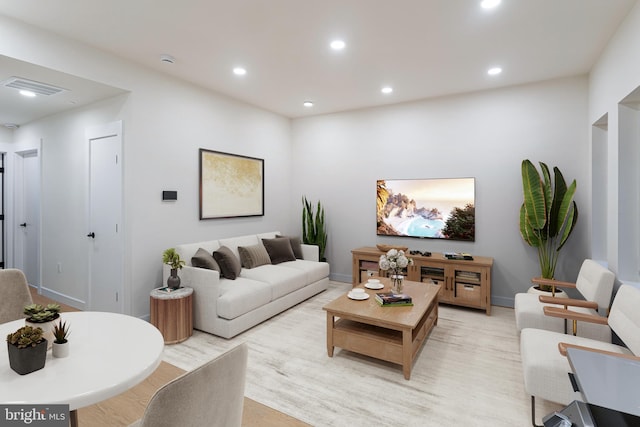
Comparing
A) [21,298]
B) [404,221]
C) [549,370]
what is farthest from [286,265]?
[549,370]

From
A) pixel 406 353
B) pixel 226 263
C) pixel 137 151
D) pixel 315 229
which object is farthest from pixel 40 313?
pixel 315 229

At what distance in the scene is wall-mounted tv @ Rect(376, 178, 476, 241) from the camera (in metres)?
4.52

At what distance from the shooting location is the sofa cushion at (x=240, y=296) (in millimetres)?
3246

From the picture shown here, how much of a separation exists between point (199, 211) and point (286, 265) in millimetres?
1411

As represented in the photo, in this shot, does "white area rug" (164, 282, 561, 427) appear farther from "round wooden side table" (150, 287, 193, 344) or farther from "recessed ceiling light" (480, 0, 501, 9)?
"recessed ceiling light" (480, 0, 501, 9)

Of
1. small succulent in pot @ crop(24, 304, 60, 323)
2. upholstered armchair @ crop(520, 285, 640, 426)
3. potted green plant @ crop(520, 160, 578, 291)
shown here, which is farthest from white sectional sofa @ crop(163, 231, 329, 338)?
potted green plant @ crop(520, 160, 578, 291)

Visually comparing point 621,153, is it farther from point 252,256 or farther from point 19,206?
point 19,206

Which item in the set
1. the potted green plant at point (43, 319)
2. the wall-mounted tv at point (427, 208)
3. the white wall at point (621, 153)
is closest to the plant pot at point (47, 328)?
the potted green plant at point (43, 319)

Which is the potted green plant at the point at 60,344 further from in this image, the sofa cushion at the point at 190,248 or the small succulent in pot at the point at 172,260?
the sofa cushion at the point at 190,248

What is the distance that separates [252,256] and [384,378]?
2.44 metres

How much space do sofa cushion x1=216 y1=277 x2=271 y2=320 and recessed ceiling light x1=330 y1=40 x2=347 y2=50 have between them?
265cm

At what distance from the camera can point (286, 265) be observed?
183 inches

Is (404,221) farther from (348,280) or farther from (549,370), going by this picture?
(549,370)

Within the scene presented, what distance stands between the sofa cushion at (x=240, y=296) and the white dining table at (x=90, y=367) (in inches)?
63.8
